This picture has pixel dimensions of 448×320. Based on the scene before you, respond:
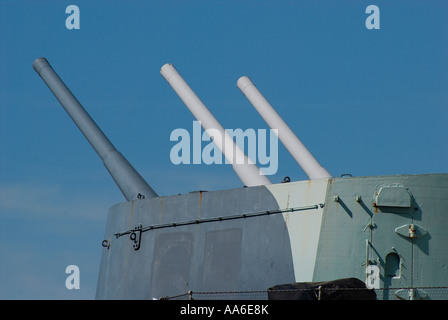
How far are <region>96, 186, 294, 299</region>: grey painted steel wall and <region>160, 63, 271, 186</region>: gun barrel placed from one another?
1920 millimetres

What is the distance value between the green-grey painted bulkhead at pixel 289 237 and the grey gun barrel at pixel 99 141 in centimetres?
132

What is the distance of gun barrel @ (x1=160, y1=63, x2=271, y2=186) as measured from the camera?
17391mm

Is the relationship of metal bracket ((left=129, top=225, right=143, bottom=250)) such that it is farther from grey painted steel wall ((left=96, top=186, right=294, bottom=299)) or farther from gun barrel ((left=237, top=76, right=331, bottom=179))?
gun barrel ((left=237, top=76, right=331, bottom=179))

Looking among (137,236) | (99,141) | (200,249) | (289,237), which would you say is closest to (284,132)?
(99,141)

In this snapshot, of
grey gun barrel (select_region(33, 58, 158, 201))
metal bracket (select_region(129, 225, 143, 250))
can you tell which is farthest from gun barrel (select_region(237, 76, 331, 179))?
metal bracket (select_region(129, 225, 143, 250))

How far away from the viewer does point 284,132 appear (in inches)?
755

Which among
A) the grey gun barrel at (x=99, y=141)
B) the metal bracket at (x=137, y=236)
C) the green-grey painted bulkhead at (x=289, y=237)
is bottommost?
the green-grey painted bulkhead at (x=289, y=237)

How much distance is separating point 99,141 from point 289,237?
21.4 ft

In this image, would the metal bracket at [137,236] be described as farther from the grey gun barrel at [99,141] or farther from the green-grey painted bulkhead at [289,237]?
the grey gun barrel at [99,141]

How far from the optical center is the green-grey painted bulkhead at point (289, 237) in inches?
521

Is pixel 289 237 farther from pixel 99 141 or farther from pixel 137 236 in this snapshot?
pixel 99 141

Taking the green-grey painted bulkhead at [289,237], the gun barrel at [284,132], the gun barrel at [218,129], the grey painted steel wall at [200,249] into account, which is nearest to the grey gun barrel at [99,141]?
the grey painted steel wall at [200,249]

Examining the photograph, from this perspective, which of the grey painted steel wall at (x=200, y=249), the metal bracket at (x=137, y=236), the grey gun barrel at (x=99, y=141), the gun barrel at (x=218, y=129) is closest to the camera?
the grey painted steel wall at (x=200, y=249)
